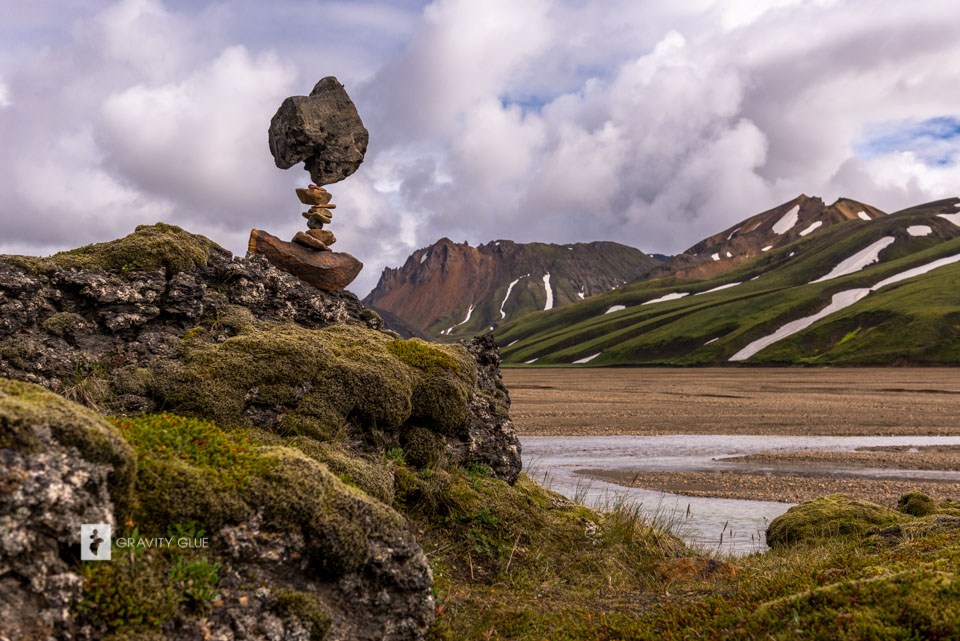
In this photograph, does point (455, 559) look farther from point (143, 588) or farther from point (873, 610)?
point (873, 610)

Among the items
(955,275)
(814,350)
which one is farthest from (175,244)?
(955,275)

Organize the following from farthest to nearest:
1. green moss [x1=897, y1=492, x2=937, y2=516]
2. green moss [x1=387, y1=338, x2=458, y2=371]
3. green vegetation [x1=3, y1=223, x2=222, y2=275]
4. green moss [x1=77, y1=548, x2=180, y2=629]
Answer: green moss [x1=897, y1=492, x2=937, y2=516]
green moss [x1=387, y1=338, x2=458, y2=371]
green vegetation [x1=3, y1=223, x2=222, y2=275]
green moss [x1=77, y1=548, x2=180, y2=629]

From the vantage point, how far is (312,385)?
12617 millimetres

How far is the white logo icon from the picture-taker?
569 cm

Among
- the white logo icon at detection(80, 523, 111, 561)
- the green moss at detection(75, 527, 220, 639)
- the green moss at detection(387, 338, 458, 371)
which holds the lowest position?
the green moss at detection(75, 527, 220, 639)

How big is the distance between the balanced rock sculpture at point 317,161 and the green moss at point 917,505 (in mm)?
18454

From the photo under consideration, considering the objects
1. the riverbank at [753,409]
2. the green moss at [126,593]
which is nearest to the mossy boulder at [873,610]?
the green moss at [126,593]

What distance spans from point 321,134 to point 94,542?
16.7 meters

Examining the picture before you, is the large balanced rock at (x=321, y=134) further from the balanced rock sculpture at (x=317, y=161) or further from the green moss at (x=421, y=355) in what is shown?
the green moss at (x=421, y=355)

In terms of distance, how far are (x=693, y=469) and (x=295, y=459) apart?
108 feet

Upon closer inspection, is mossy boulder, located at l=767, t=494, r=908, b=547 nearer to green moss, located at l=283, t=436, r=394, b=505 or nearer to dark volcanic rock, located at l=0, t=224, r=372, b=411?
green moss, located at l=283, t=436, r=394, b=505

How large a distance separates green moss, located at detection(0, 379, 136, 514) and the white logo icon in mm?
449

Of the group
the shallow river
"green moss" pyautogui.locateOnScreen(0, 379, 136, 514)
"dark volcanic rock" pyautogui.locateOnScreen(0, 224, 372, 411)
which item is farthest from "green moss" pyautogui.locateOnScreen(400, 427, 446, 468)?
"green moss" pyautogui.locateOnScreen(0, 379, 136, 514)

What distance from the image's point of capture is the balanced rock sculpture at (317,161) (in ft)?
60.4
